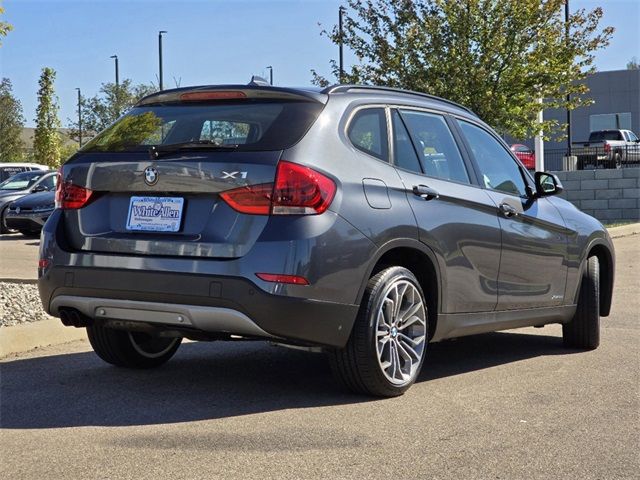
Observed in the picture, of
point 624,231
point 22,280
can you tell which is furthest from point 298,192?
point 624,231

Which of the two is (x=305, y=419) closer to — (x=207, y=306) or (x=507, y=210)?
(x=207, y=306)

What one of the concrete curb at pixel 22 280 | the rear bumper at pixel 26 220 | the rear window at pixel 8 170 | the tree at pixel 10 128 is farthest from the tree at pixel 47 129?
the concrete curb at pixel 22 280

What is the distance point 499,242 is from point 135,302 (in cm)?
248

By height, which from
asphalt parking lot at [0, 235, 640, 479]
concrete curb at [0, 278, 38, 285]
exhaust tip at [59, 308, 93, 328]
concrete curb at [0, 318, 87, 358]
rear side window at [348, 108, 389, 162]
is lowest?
asphalt parking lot at [0, 235, 640, 479]

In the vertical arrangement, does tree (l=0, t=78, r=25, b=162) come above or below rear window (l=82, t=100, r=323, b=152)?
above

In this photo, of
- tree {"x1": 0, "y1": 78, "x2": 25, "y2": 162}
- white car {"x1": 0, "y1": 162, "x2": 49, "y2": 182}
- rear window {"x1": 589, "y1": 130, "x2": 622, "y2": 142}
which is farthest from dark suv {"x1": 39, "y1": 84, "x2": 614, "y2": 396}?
tree {"x1": 0, "y1": 78, "x2": 25, "y2": 162}

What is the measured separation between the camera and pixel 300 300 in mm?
5113

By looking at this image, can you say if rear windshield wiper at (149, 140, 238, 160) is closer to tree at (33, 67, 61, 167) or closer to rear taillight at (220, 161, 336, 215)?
rear taillight at (220, 161, 336, 215)

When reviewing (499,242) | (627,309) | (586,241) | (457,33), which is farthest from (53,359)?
(457,33)

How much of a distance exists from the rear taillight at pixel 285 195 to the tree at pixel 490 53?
679 inches

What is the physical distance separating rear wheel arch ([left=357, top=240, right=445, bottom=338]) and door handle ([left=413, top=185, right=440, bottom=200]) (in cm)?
30

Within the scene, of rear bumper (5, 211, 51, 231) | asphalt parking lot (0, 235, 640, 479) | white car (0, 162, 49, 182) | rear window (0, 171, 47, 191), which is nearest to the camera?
asphalt parking lot (0, 235, 640, 479)

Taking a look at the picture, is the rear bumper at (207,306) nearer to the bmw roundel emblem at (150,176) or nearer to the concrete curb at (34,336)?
the bmw roundel emblem at (150,176)

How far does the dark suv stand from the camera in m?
5.13
